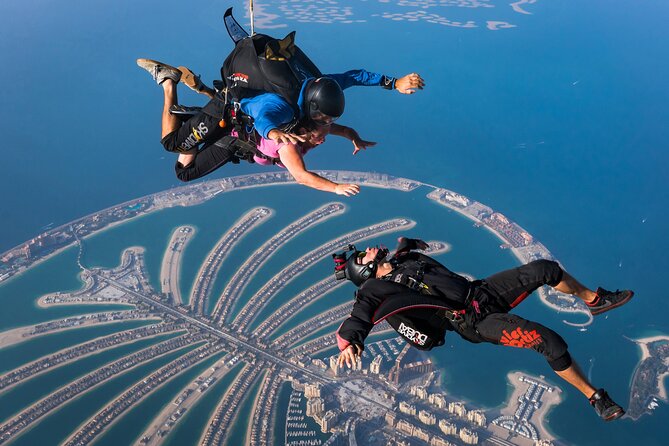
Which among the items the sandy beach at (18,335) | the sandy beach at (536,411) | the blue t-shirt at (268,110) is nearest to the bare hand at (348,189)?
the blue t-shirt at (268,110)

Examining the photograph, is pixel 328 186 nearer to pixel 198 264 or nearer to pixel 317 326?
pixel 317 326

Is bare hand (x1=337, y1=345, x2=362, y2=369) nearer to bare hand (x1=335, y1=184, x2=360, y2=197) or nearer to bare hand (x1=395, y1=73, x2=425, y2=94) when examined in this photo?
bare hand (x1=335, y1=184, x2=360, y2=197)

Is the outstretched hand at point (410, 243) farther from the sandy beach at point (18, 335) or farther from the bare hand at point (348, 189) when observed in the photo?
the sandy beach at point (18, 335)

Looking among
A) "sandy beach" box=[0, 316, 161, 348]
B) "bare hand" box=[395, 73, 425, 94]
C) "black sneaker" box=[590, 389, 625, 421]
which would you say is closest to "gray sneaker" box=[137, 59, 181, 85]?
"bare hand" box=[395, 73, 425, 94]

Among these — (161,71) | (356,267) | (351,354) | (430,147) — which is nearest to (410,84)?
(356,267)

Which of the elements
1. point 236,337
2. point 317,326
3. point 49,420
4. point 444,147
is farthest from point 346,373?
point 444,147
